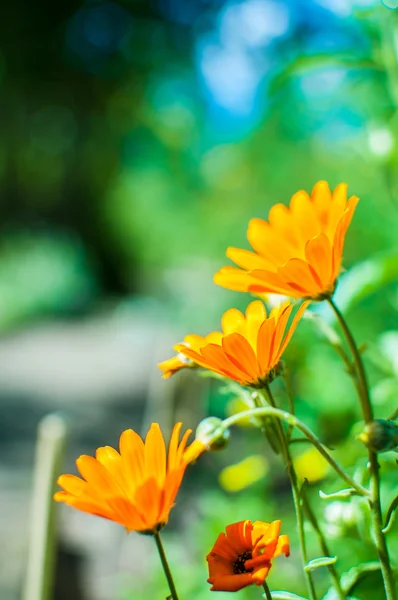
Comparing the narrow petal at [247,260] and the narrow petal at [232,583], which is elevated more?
the narrow petal at [247,260]

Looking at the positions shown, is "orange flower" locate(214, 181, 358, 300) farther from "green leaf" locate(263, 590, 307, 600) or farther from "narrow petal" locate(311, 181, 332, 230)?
"green leaf" locate(263, 590, 307, 600)

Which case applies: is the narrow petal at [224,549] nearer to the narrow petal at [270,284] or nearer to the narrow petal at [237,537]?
the narrow petal at [237,537]

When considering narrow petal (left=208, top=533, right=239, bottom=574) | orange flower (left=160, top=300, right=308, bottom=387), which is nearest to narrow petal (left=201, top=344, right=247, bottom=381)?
orange flower (left=160, top=300, right=308, bottom=387)

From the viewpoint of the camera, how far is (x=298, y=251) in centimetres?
52

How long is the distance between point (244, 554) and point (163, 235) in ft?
24.6

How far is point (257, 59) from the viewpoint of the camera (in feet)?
6.30

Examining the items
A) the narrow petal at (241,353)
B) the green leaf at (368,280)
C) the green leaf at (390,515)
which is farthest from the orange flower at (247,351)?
the green leaf at (368,280)

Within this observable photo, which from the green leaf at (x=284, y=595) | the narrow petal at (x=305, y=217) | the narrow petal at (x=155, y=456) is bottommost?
the green leaf at (x=284, y=595)

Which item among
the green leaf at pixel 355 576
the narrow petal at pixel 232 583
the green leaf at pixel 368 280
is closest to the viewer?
the narrow petal at pixel 232 583

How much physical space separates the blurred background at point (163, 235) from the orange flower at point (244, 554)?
0.20 metres

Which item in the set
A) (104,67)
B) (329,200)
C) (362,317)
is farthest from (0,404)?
(104,67)

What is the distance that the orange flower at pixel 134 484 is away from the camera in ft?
1.24

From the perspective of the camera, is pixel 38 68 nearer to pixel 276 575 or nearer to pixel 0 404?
pixel 0 404

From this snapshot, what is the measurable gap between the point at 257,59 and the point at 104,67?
10112mm
